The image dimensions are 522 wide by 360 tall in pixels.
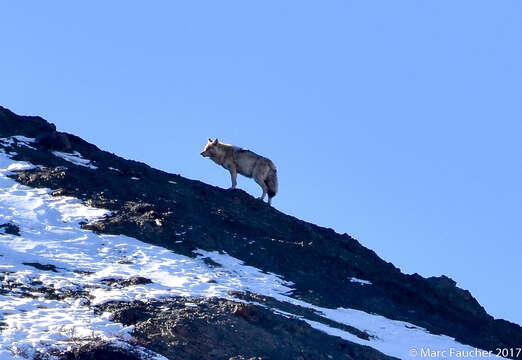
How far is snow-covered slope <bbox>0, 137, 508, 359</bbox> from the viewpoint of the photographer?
65.3 feet

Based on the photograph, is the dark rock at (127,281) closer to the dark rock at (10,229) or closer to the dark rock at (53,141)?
the dark rock at (10,229)

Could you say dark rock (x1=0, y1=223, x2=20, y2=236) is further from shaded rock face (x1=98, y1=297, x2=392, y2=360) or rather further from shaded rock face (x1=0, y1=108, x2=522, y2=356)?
shaded rock face (x1=98, y1=297, x2=392, y2=360)

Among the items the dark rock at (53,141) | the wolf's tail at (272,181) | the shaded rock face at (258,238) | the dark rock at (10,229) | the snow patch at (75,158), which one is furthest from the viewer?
the dark rock at (53,141)

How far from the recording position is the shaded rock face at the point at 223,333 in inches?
785

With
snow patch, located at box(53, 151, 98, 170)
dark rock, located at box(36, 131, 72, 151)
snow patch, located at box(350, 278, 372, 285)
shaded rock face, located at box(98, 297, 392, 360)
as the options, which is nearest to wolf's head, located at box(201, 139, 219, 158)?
snow patch, located at box(53, 151, 98, 170)

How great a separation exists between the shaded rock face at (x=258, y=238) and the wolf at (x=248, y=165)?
116 cm

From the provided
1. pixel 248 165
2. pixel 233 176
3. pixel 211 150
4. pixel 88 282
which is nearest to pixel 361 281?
pixel 248 165

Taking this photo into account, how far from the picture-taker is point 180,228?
30.7m

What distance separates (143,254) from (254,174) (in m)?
10.4

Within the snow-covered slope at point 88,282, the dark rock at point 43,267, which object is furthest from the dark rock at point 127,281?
the dark rock at point 43,267

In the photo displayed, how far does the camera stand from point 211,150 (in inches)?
1563

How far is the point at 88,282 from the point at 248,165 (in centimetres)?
1459

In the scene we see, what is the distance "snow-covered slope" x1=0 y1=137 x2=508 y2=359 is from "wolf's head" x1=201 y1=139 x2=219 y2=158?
28.9 feet

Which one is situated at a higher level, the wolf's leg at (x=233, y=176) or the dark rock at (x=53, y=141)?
the wolf's leg at (x=233, y=176)
